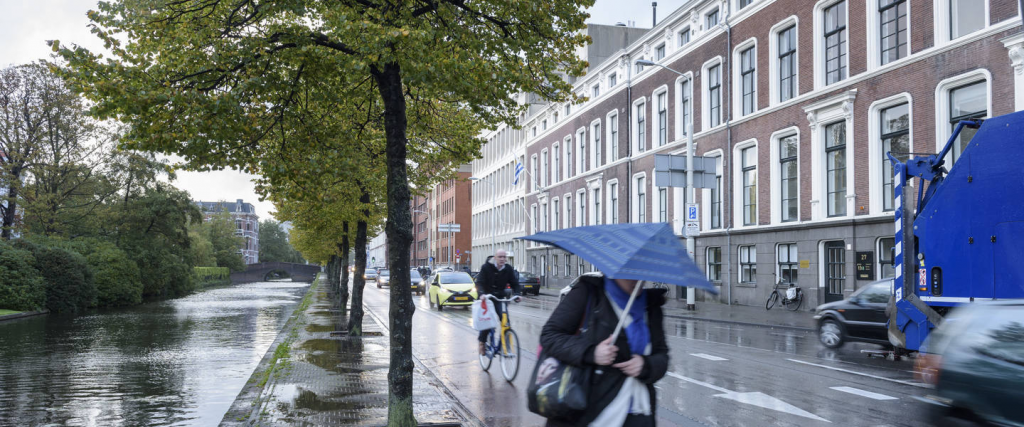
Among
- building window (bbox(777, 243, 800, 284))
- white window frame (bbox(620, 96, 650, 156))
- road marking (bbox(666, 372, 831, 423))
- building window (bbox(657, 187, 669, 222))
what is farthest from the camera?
white window frame (bbox(620, 96, 650, 156))

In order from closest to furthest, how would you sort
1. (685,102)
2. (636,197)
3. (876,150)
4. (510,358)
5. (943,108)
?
(510,358) < (943,108) < (876,150) < (685,102) < (636,197)

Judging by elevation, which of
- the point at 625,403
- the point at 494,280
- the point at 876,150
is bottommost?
the point at 625,403

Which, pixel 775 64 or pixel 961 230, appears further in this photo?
pixel 775 64

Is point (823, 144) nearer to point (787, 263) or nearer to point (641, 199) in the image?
point (787, 263)

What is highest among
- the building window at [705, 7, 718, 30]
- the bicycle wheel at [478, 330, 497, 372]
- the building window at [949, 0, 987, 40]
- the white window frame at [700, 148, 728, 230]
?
the building window at [705, 7, 718, 30]

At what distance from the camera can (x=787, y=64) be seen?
26766 mm

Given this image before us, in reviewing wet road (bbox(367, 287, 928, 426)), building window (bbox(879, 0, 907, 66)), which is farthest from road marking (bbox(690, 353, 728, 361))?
building window (bbox(879, 0, 907, 66))

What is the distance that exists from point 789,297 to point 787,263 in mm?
2018

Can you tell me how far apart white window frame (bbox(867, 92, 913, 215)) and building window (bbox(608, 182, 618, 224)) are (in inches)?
816

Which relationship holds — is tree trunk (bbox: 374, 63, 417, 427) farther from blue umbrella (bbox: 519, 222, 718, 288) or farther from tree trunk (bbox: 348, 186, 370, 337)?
tree trunk (bbox: 348, 186, 370, 337)

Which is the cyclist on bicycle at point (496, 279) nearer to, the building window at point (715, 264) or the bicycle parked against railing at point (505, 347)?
the bicycle parked against railing at point (505, 347)

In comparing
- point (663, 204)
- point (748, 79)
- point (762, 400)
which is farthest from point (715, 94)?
point (762, 400)

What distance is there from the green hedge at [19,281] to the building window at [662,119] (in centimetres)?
2834

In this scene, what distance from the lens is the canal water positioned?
8.21 meters
